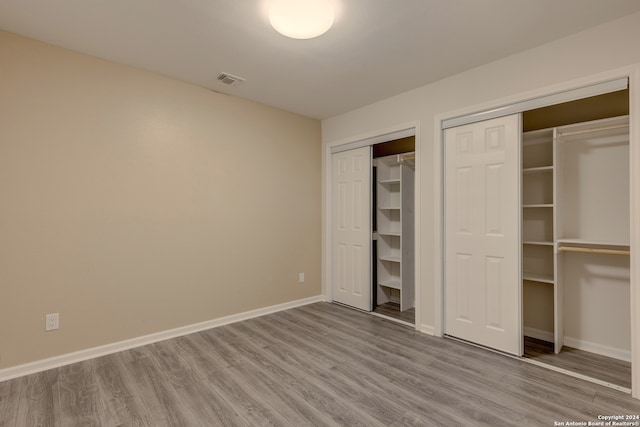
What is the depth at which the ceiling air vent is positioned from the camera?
309cm

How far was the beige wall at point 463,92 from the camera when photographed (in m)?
2.25

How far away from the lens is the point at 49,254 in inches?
100

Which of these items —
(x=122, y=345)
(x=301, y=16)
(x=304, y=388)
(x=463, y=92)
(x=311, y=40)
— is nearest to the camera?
(x=301, y=16)

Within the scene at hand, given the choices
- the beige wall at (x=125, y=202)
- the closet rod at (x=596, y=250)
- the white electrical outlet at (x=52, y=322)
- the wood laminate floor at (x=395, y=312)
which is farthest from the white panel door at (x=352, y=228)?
the white electrical outlet at (x=52, y=322)

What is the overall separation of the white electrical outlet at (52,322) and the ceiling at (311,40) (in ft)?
7.20

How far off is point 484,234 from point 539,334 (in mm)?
1209

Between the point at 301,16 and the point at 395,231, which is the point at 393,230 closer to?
the point at 395,231

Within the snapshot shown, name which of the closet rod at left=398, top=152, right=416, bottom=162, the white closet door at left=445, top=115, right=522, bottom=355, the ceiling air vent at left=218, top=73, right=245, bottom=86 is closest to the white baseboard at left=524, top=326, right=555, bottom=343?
the white closet door at left=445, top=115, right=522, bottom=355

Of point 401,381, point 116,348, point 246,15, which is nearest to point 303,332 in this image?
point 401,381

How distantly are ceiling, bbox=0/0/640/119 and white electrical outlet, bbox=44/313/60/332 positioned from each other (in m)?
2.19

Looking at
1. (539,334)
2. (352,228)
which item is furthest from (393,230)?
(539,334)

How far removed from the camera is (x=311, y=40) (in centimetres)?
247

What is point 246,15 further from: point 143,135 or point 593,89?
point 593,89

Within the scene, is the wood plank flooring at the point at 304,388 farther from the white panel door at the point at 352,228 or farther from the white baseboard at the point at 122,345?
the white panel door at the point at 352,228
